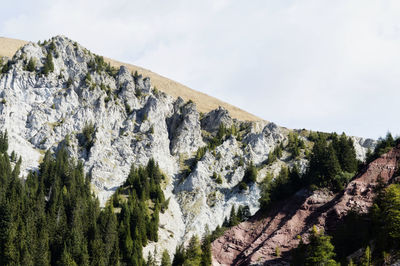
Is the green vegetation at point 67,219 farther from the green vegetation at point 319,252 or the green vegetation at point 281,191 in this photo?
the green vegetation at point 319,252

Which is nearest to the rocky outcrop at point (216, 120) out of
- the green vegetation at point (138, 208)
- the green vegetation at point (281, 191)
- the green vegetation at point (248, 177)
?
the green vegetation at point (248, 177)

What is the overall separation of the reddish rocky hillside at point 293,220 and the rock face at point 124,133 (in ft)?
92.0

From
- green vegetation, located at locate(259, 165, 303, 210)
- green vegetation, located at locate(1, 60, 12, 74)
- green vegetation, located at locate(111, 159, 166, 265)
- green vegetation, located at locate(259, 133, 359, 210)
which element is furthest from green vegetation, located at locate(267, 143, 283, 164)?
green vegetation, located at locate(1, 60, 12, 74)

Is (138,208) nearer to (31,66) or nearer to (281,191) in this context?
(281,191)

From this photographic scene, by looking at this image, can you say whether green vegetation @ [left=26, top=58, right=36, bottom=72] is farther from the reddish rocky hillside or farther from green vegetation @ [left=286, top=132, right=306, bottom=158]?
the reddish rocky hillside

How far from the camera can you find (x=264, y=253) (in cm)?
7144

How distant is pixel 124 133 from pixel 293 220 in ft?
305

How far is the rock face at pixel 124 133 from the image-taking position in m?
127

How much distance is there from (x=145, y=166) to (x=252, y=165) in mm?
40994

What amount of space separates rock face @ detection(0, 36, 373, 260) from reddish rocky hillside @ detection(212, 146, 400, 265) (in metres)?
28.0

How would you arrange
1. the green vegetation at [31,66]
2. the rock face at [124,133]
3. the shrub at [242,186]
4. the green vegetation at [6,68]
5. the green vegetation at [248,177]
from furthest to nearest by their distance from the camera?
1. the green vegetation at [31,66]
2. the green vegetation at [6,68]
3. the green vegetation at [248,177]
4. the shrub at [242,186]
5. the rock face at [124,133]

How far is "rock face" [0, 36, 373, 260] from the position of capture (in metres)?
127

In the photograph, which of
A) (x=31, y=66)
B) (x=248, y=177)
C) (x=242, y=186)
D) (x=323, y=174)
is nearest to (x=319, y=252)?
(x=323, y=174)

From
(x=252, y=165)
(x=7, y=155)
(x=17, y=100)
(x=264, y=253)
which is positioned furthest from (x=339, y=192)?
(x=17, y=100)
